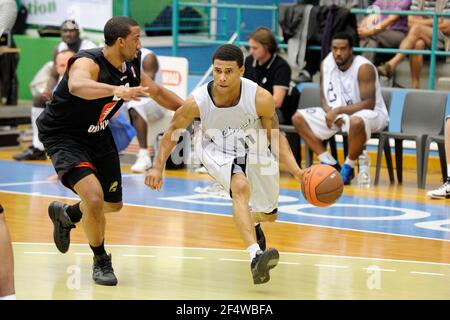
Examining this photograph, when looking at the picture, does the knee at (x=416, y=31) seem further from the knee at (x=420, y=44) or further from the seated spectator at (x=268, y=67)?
the seated spectator at (x=268, y=67)

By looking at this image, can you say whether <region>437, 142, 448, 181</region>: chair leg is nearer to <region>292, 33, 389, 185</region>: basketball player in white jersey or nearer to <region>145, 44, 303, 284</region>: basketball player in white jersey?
<region>292, 33, 389, 185</region>: basketball player in white jersey

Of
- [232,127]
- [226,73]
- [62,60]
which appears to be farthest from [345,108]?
[226,73]

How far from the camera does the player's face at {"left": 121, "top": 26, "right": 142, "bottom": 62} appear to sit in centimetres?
761

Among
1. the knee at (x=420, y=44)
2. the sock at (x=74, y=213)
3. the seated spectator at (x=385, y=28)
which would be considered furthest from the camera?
the seated spectator at (x=385, y=28)

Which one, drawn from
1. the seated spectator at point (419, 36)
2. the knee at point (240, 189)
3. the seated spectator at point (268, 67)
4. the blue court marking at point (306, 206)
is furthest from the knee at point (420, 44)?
the knee at point (240, 189)

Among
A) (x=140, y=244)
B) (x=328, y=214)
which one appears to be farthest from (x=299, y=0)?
(x=140, y=244)

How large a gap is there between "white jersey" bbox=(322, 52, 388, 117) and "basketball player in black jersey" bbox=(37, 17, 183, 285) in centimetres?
532

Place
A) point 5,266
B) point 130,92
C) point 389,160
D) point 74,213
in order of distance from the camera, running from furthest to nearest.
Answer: point 389,160 → point 74,213 → point 130,92 → point 5,266

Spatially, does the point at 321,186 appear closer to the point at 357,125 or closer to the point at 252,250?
the point at 252,250

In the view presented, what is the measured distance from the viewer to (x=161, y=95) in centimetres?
812

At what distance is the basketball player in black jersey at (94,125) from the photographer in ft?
24.8

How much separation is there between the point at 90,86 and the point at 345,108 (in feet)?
19.9

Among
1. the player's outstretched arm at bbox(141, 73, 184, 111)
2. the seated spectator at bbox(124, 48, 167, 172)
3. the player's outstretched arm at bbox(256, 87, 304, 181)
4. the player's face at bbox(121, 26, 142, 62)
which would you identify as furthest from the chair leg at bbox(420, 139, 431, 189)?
the player's face at bbox(121, 26, 142, 62)

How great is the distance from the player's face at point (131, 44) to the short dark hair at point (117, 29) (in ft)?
0.09
